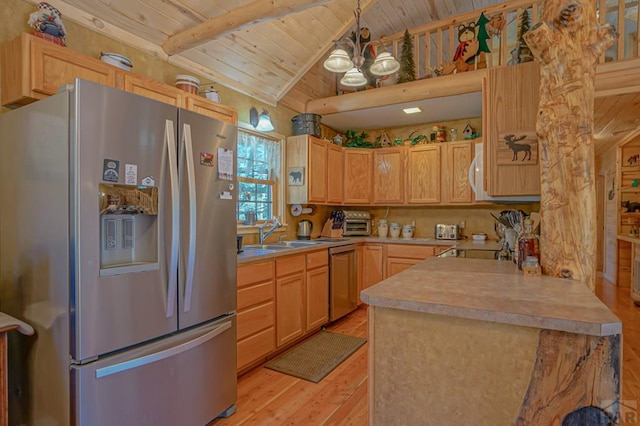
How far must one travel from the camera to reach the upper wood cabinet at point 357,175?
4.73m

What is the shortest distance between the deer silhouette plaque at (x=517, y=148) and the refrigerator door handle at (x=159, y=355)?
1.92 metres

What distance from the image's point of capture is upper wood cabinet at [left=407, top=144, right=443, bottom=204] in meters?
4.47

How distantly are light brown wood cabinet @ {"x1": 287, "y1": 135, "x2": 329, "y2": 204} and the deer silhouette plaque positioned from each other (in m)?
2.40

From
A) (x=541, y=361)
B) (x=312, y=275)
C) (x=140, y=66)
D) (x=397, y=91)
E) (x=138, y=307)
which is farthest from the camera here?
(x=397, y=91)

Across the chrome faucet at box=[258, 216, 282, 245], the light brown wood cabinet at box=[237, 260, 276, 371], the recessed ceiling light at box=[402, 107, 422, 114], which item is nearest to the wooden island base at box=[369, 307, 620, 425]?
the light brown wood cabinet at box=[237, 260, 276, 371]

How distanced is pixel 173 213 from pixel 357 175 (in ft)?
10.8

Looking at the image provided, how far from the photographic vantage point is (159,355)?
172cm

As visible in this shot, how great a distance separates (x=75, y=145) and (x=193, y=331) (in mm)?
1117

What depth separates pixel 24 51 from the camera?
1757mm

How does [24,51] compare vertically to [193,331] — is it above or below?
above

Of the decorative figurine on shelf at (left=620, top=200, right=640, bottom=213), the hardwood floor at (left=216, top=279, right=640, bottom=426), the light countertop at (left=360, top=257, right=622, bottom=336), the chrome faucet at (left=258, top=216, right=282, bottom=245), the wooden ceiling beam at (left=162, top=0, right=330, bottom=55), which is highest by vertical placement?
the wooden ceiling beam at (left=162, top=0, right=330, bottom=55)

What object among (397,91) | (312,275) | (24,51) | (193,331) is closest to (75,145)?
(24,51)

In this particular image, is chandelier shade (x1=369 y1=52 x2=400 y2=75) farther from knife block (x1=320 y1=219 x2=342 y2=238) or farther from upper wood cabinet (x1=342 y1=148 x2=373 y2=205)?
knife block (x1=320 y1=219 x2=342 y2=238)

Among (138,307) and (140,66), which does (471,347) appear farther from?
(140,66)
